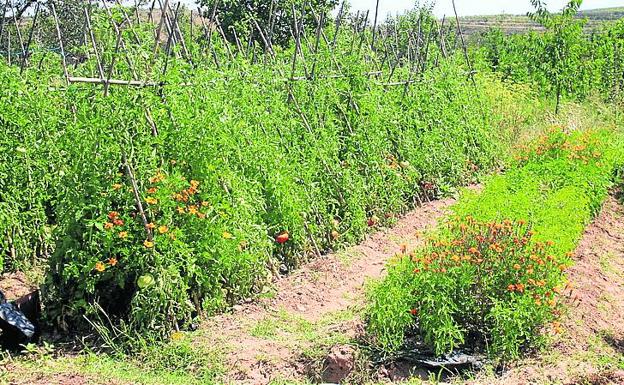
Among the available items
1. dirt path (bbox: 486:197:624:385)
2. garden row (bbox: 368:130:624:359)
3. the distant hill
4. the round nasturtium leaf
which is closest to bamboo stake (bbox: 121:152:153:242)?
the round nasturtium leaf

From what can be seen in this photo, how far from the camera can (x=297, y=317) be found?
18.7 feet

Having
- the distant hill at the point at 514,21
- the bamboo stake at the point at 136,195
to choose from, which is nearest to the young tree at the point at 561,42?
the bamboo stake at the point at 136,195

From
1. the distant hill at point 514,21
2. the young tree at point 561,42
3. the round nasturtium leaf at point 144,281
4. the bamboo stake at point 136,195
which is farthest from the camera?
the distant hill at point 514,21

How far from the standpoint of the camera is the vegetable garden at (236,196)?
484 cm

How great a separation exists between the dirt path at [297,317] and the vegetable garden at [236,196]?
0.19 metres

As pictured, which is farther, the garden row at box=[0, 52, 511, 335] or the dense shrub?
the dense shrub

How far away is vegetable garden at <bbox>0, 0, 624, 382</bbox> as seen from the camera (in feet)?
15.9

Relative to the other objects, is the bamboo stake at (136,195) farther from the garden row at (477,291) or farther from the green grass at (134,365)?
the garden row at (477,291)

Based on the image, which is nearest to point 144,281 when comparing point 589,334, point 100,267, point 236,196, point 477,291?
point 100,267

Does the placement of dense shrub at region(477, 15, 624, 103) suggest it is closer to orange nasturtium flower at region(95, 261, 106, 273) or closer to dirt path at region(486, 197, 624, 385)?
dirt path at region(486, 197, 624, 385)

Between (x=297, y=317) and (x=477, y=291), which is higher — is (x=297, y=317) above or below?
below

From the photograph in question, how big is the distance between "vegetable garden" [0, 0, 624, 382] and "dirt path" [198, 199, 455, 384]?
0.62 ft

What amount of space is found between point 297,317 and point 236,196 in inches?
40.6

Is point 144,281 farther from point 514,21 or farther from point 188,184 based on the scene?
point 514,21
